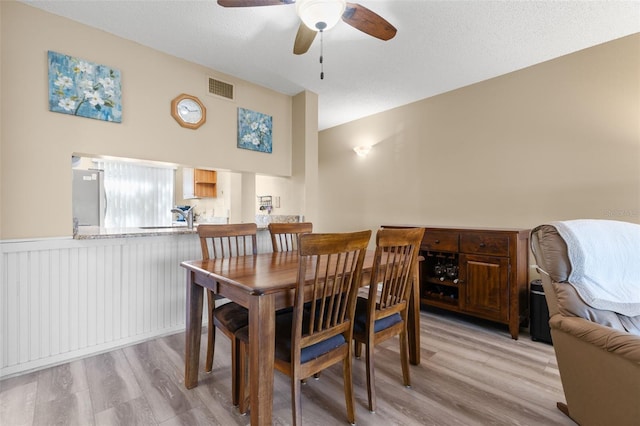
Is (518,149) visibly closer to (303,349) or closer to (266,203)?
(303,349)

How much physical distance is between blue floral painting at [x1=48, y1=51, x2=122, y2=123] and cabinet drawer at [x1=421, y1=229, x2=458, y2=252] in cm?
311

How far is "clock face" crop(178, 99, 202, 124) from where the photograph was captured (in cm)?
276

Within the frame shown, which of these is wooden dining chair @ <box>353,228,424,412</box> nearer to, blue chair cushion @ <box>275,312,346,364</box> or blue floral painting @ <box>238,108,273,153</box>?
blue chair cushion @ <box>275,312,346,364</box>

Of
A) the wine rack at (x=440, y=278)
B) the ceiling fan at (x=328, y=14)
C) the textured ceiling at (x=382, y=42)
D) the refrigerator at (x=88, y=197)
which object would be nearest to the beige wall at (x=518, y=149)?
the textured ceiling at (x=382, y=42)

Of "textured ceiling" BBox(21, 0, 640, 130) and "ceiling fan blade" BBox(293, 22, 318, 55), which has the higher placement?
"textured ceiling" BBox(21, 0, 640, 130)

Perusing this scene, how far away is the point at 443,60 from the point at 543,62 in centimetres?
98

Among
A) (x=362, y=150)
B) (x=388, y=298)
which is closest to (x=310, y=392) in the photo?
(x=388, y=298)

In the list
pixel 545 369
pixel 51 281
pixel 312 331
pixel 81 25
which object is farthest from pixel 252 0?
pixel 545 369

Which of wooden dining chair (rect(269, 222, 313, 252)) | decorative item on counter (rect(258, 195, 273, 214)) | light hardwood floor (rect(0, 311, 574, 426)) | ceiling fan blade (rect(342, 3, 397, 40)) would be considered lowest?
light hardwood floor (rect(0, 311, 574, 426))

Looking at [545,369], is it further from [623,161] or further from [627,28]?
[627,28]

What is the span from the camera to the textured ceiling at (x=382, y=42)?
81.3 inches

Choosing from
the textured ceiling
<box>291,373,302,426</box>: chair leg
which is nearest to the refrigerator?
the textured ceiling

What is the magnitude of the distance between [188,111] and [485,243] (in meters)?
Answer: 3.12

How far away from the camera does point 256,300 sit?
123cm
